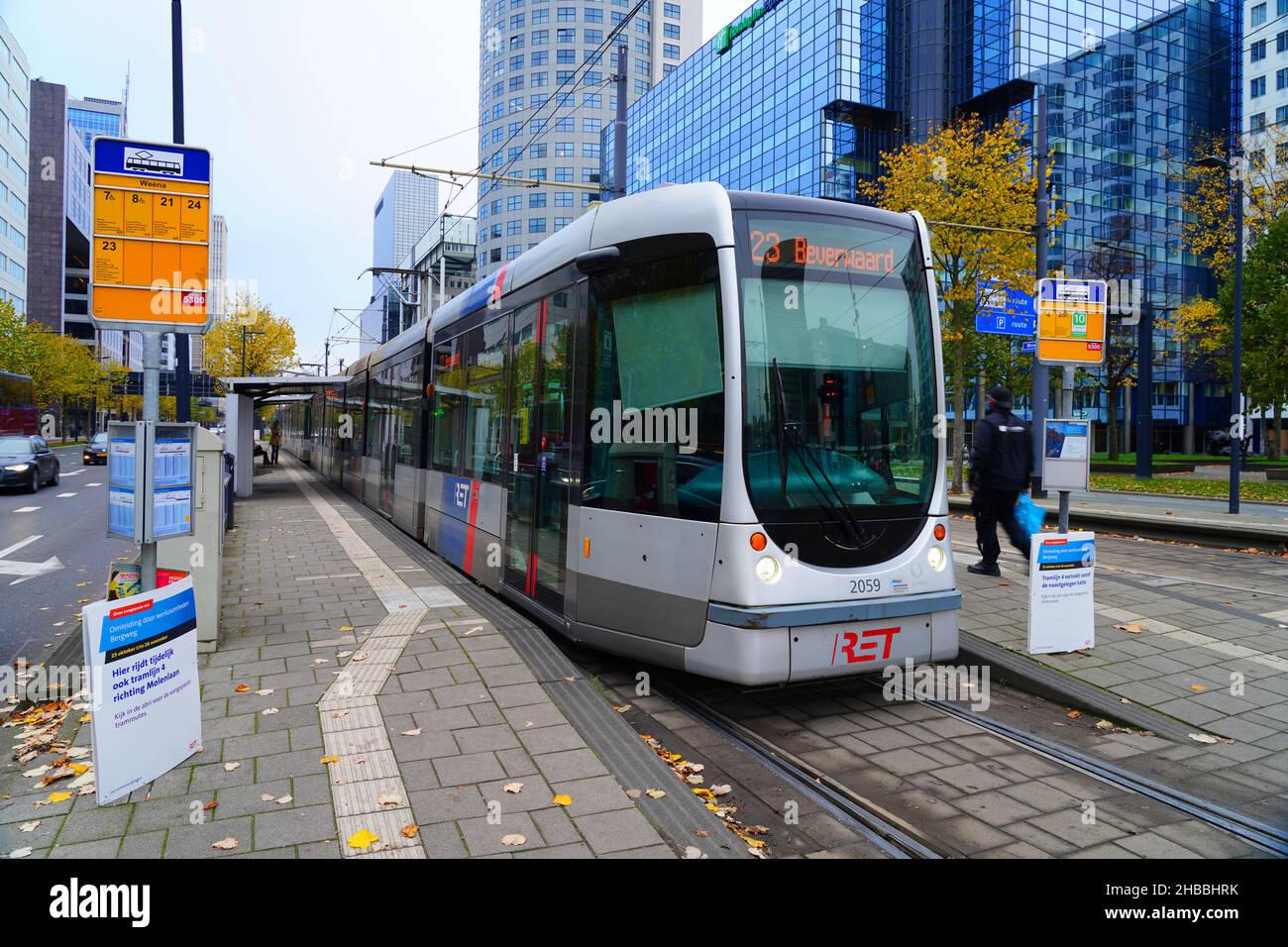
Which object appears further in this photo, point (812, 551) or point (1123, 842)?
point (812, 551)

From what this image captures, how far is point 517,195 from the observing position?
296 feet

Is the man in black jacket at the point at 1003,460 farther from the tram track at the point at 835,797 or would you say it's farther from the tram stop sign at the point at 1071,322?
the tram track at the point at 835,797

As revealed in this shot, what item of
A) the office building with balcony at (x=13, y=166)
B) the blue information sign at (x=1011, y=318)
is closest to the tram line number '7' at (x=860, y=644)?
the blue information sign at (x=1011, y=318)

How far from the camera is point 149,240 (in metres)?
4.61

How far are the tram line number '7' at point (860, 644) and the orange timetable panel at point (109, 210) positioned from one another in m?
4.49

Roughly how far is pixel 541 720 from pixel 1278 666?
17.4 ft

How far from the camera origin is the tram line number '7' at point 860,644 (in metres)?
4.98

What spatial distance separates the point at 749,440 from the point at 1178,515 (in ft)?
48.1

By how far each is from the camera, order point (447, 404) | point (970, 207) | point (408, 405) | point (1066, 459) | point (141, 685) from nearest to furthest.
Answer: point (141, 685) < point (1066, 459) < point (447, 404) < point (408, 405) < point (970, 207)

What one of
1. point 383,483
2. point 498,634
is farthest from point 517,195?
point 498,634

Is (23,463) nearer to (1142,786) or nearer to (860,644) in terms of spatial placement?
(860,644)

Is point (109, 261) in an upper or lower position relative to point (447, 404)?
upper

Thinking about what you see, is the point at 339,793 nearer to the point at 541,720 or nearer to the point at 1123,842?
the point at 541,720
